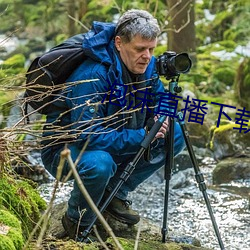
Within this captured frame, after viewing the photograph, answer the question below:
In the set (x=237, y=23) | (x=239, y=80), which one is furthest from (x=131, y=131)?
(x=237, y=23)

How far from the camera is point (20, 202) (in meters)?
2.97

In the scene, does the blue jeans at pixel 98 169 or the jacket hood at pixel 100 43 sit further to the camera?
the jacket hood at pixel 100 43

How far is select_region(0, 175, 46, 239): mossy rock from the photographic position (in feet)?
9.42

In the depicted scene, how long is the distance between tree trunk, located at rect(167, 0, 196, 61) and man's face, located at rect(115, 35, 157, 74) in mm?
6059

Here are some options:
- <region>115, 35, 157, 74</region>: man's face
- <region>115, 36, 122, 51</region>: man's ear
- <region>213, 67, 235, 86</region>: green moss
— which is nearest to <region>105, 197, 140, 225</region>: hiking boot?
<region>115, 35, 157, 74</region>: man's face

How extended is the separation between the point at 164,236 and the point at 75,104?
94cm

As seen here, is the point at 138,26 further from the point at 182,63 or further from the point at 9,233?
the point at 9,233

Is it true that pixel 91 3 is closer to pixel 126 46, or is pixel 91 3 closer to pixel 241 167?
pixel 241 167

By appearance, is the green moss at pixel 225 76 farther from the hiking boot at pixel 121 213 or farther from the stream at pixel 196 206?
the hiking boot at pixel 121 213

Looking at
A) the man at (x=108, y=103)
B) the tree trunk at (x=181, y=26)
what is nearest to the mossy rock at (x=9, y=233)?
the man at (x=108, y=103)

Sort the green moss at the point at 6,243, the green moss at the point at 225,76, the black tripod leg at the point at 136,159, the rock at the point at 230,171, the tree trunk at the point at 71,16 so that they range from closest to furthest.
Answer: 1. the green moss at the point at 6,243
2. the black tripod leg at the point at 136,159
3. the rock at the point at 230,171
4. the green moss at the point at 225,76
5. the tree trunk at the point at 71,16

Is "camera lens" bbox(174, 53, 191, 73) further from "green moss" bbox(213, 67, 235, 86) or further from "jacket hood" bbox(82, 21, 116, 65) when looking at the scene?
"green moss" bbox(213, 67, 235, 86)

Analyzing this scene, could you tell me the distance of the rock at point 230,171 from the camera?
5947mm

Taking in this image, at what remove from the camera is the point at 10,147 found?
2.85m
